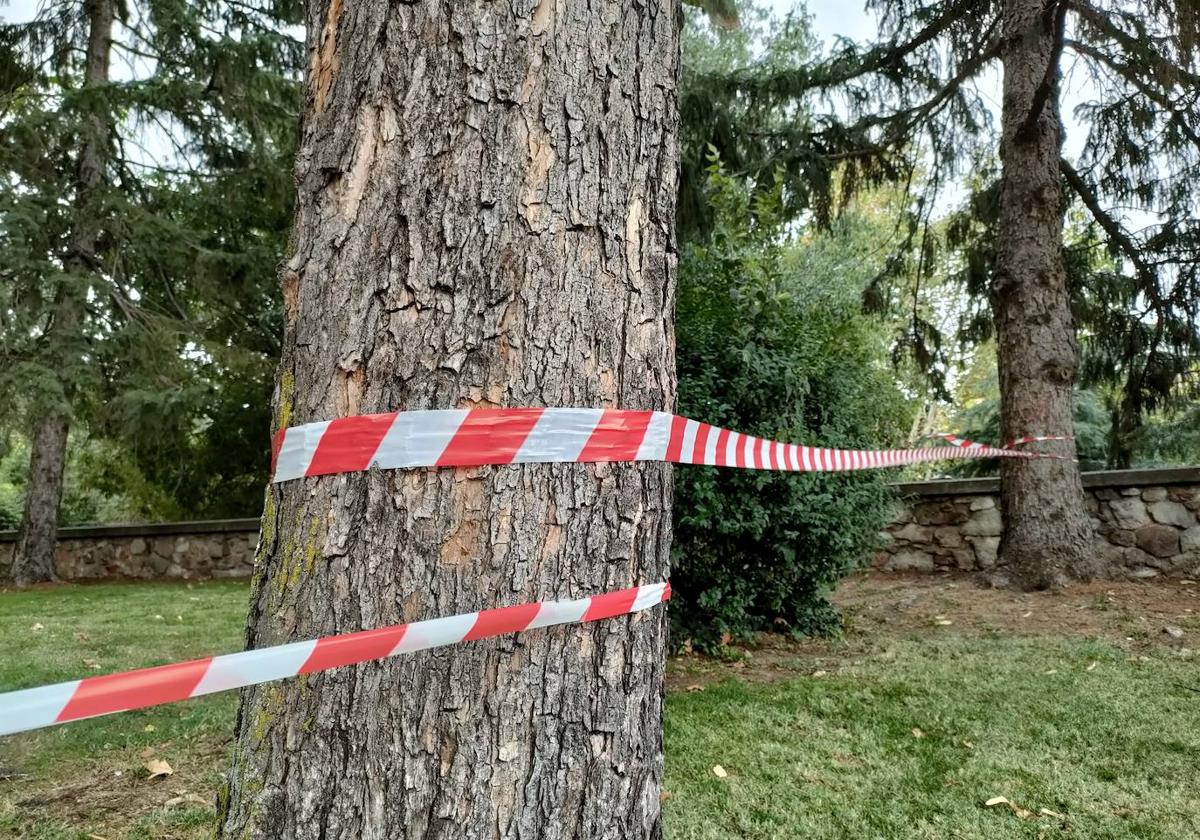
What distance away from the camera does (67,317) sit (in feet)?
30.7

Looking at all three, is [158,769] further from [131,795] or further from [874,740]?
[874,740]

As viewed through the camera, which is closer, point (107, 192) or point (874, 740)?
point (874, 740)

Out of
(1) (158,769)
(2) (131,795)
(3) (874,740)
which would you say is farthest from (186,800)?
(3) (874,740)

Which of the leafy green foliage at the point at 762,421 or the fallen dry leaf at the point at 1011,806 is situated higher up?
the leafy green foliage at the point at 762,421

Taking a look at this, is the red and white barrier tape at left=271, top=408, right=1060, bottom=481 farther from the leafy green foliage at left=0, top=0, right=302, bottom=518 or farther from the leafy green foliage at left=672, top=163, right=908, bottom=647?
the leafy green foliage at left=0, top=0, right=302, bottom=518

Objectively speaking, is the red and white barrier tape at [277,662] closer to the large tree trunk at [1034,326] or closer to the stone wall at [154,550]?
the large tree trunk at [1034,326]

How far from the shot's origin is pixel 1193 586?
247 inches

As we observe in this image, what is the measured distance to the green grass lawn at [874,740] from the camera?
2492 mm

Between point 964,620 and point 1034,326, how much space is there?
2.38 meters

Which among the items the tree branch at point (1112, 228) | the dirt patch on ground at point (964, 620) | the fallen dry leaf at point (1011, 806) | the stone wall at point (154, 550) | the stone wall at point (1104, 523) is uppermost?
the tree branch at point (1112, 228)

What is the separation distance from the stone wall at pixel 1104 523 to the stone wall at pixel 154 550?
7.12m

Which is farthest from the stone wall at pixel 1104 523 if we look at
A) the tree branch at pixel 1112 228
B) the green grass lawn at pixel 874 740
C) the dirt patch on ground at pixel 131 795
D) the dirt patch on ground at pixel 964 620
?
the dirt patch on ground at pixel 131 795

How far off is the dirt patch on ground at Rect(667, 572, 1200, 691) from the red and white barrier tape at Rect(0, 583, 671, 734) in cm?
275

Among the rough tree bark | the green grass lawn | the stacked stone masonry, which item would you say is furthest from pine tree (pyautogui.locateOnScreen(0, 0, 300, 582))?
the green grass lawn
